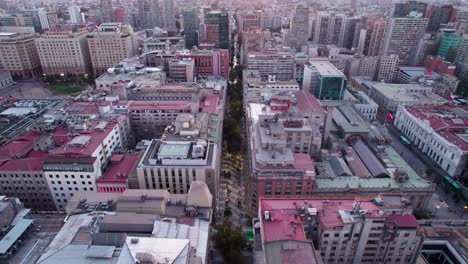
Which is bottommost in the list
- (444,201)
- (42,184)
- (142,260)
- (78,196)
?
(444,201)

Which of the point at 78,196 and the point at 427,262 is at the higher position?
the point at 78,196

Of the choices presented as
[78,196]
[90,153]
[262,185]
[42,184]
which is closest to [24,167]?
[42,184]

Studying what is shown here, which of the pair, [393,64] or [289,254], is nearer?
[289,254]

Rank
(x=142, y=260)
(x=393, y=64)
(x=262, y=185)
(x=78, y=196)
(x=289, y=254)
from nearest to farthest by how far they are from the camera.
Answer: (x=142, y=260) < (x=289, y=254) < (x=78, y=196) < (x=262, y=185) < (x=393, y=64)

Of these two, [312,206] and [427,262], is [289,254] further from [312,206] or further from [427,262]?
[427,262]

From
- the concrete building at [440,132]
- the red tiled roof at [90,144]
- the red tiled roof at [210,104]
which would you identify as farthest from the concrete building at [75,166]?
the concrete building at [440,132]

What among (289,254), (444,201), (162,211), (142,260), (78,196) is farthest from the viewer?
(444,201)
